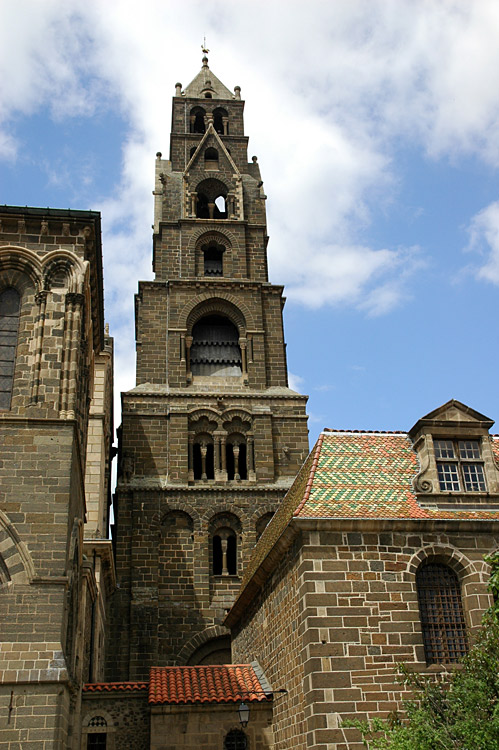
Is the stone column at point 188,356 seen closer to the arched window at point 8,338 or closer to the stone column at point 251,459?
the stone column at point 251,459

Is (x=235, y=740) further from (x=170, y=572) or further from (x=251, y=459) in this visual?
(x=251, y=459)

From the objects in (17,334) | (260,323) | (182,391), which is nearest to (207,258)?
(260,323)

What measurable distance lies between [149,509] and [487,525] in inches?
655

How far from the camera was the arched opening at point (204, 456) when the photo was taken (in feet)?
105

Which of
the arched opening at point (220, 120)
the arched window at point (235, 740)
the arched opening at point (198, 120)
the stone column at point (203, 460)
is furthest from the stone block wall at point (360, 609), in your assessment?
the arched opening at point (198, 120)

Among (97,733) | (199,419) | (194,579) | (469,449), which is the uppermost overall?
(199,419)

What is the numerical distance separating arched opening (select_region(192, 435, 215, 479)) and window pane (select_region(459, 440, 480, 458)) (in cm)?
1557

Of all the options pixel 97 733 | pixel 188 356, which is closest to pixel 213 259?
pixel 188 356

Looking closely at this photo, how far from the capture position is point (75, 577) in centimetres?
1655

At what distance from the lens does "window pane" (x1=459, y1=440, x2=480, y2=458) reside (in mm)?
17750

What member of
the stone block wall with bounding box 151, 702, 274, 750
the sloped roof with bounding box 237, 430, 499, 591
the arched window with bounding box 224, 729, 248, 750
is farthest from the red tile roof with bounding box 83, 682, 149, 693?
the sloped roof with bounding box 237, 430, 499, 591

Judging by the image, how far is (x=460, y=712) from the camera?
485 inches

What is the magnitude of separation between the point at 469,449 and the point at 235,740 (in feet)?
28.9

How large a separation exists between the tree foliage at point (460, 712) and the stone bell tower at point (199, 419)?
51.5ft
